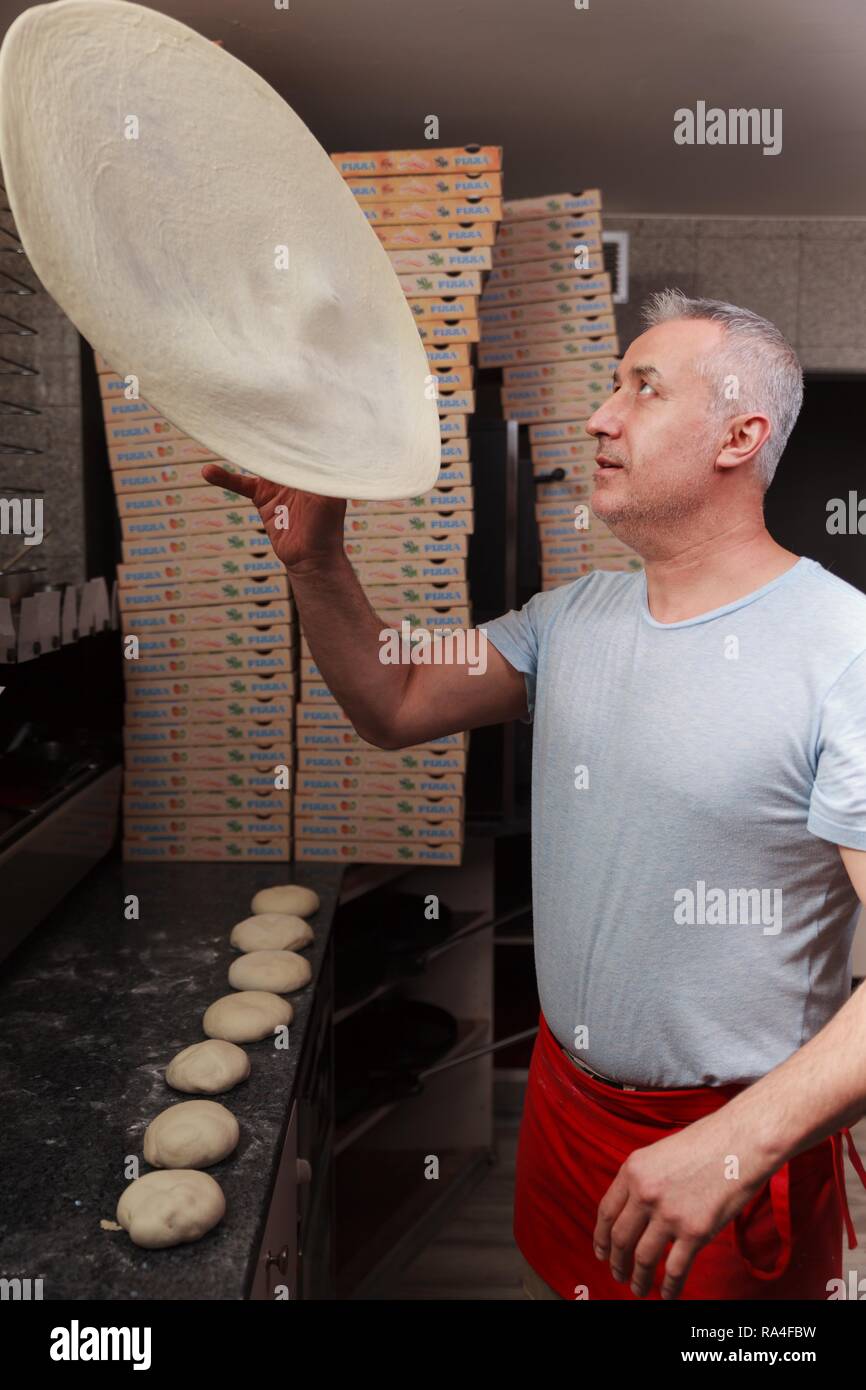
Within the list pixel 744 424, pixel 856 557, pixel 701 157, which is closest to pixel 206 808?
pixel 744 424

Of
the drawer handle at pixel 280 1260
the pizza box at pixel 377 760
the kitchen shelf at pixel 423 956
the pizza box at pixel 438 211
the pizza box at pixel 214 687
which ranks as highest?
the pizza box at pixel 438 211

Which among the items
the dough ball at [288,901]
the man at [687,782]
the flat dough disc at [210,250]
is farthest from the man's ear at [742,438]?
the dough ball at [288,901]

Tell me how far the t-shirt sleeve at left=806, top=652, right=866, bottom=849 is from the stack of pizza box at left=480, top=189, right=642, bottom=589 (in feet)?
5.78

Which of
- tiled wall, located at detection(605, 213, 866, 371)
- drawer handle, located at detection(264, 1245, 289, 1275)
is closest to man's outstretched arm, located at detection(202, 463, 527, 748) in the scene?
drawer handle, located at detection(264, 1245, 289, 1275)

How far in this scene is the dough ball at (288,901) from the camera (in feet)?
7.49

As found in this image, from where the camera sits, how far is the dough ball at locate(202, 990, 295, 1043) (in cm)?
174

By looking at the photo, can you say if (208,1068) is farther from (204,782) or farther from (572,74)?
(572,74)

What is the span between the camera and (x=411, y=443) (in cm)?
110

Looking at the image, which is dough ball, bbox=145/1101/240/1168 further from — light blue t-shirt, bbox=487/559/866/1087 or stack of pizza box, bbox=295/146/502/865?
stack of pizza box, bbox=295/146/502/865

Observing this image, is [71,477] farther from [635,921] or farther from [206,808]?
[635,921]

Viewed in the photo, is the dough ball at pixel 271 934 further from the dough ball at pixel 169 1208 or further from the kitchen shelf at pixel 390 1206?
the kitchen shelf at pixel 390 1206

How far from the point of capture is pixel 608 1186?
1.48m

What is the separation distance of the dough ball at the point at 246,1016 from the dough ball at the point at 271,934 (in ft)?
0.75
